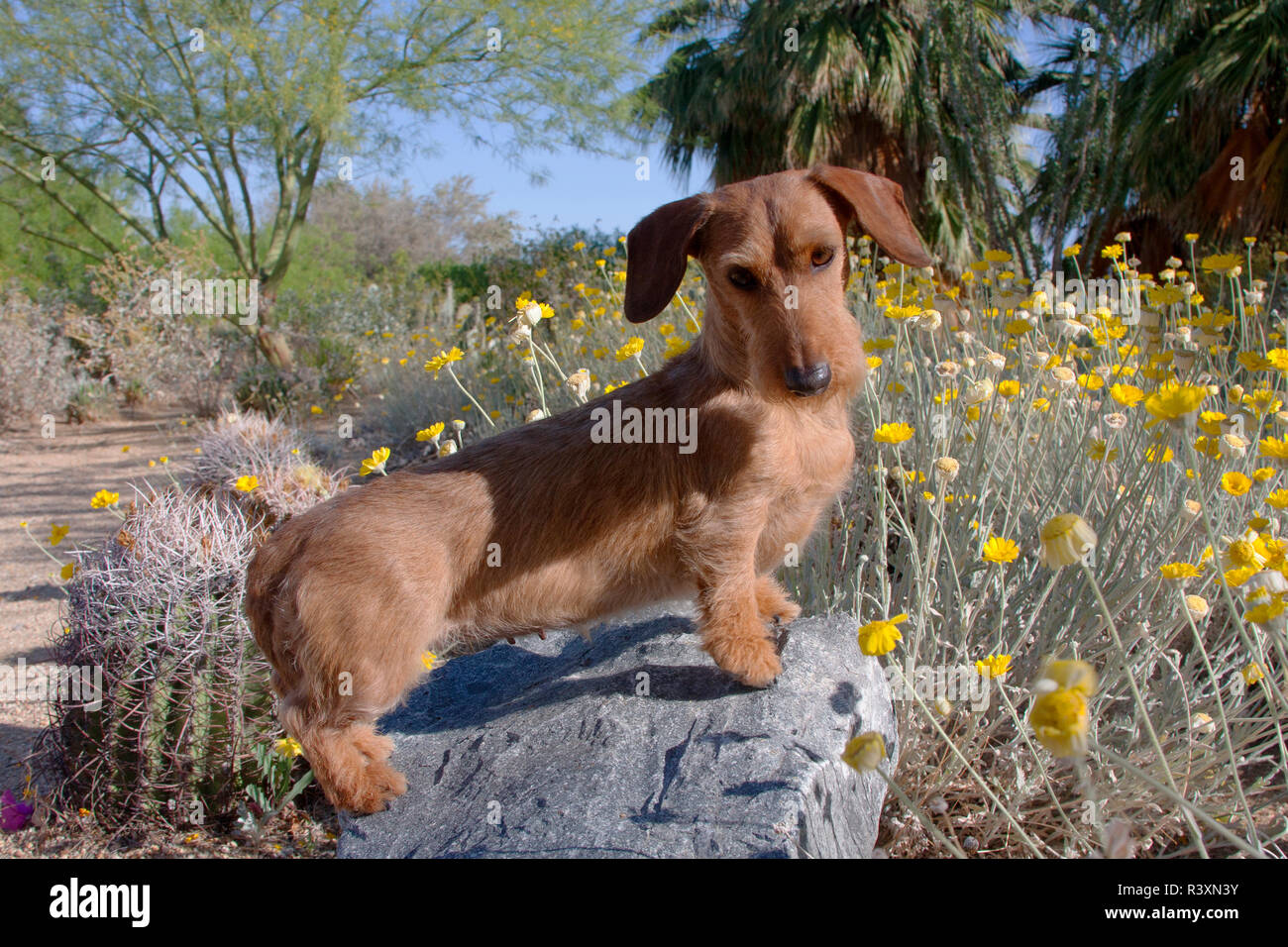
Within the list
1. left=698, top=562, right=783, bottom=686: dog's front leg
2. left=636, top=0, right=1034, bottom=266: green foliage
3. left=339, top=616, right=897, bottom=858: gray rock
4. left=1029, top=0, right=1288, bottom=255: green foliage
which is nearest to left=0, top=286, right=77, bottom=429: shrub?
left=636, top=0, right=1034, bottom=266: green foliage

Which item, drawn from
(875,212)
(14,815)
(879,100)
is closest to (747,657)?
(875,212)

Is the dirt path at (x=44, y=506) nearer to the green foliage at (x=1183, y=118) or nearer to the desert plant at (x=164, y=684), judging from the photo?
the desert plant at (x=164, y=684)

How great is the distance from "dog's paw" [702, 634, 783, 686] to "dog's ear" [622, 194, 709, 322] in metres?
1.06

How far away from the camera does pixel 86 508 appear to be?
8.83 meters

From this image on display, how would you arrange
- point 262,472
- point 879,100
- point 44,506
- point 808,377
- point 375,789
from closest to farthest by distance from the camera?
point 808,377 < point 375,789 < point 262,472 < point 44,506 < point 879,100

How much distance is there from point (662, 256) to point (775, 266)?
392mm

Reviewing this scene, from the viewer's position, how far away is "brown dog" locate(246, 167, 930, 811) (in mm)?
2506

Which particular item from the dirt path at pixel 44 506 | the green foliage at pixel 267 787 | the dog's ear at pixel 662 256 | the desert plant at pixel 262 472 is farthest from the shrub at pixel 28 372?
the dog's ear at pixel 662 256

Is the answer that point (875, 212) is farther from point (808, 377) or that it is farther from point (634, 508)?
point (634, 508)

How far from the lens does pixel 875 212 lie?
2.79 metres

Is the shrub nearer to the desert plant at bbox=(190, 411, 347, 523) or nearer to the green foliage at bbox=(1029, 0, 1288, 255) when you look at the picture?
the desert plant at bbox=(190, 411, 347, 523)

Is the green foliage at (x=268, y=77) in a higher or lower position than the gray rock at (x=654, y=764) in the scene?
higher

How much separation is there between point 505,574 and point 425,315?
52.3 ft

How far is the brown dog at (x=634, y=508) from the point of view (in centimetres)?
251
